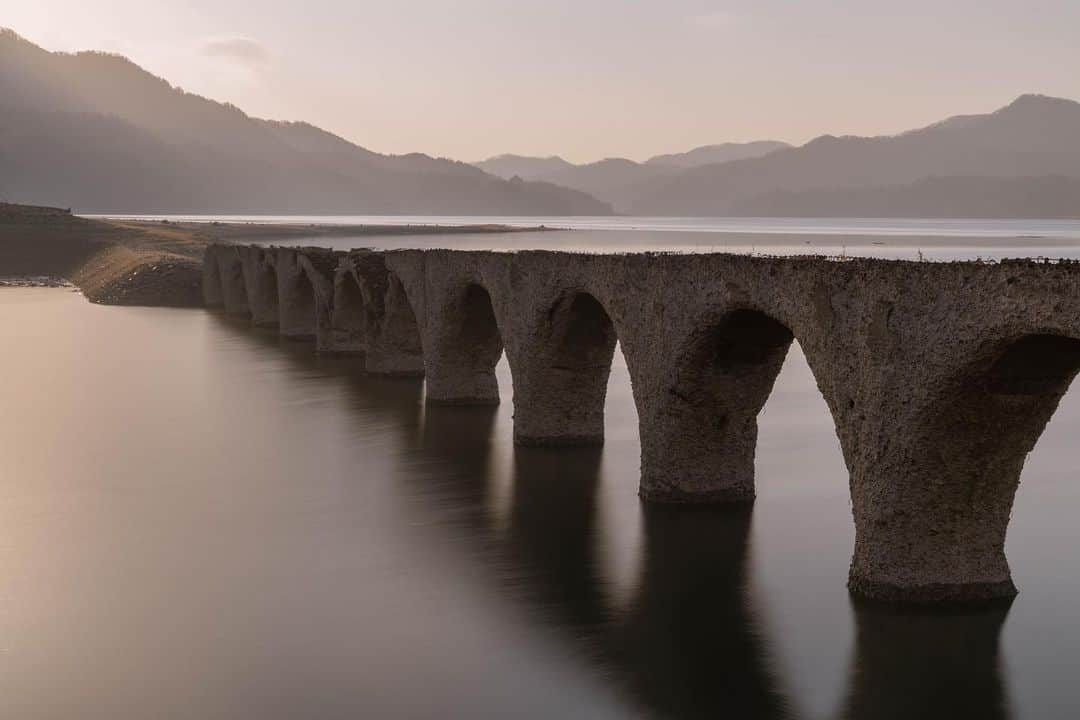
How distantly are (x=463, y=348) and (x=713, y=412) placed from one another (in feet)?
40.8

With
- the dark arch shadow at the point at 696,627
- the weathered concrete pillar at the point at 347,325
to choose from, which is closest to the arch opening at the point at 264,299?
the weathered concrete pillar at the point at 347,325

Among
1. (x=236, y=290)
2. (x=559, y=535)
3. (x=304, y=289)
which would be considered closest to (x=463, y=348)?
(x=559, y=535)

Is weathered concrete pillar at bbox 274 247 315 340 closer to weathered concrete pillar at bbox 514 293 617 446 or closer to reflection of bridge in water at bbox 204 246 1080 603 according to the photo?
reflection of bridge in water at bbox 204 246 1080 603

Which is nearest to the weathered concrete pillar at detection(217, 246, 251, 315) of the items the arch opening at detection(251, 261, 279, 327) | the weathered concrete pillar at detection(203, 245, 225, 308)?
the weathered concrete pillar at detection(203, 245, 225, 308)

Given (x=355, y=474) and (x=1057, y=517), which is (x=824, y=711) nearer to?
(x=1057, y=517)

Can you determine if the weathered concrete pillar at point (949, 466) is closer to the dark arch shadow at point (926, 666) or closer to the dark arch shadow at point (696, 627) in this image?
the dark arch shadow at point (926, 666)

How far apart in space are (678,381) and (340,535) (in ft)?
20.8

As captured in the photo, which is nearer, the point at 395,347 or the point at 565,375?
the point at 565,375

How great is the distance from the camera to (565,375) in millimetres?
24109

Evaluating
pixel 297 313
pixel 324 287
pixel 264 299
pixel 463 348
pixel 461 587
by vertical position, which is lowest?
pixel 461 587

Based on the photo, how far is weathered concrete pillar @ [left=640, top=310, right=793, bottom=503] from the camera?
17922 mm

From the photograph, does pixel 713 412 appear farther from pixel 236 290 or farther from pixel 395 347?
pixel 236 290

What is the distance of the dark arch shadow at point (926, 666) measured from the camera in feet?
41.8

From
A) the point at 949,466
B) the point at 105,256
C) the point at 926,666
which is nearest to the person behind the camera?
the point at 926,666
